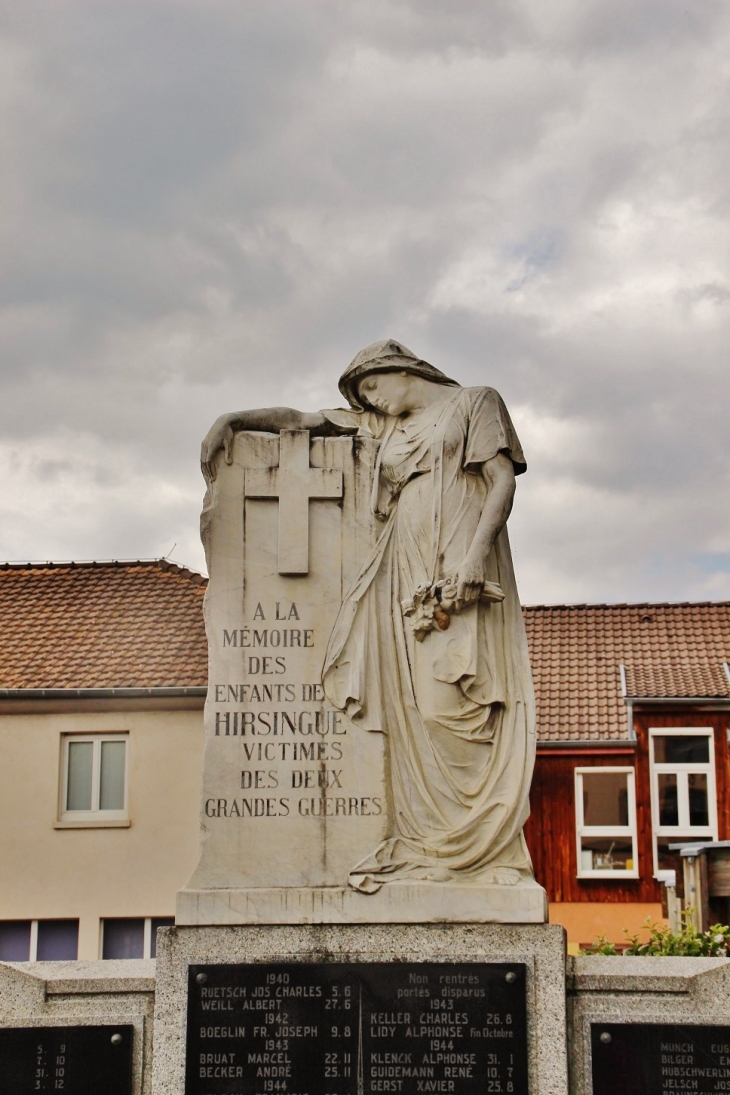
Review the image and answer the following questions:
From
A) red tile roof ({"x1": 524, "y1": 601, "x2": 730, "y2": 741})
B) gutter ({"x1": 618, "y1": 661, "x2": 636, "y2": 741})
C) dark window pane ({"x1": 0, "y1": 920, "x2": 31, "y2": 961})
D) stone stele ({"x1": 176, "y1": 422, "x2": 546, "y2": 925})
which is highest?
red tile roof ({"x1": 524, "y1": 601, "x2": 730, "y2": 741})

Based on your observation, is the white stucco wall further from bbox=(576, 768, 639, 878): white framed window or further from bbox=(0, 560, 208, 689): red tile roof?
bbox=(576, 768, 639, 878): white framed window

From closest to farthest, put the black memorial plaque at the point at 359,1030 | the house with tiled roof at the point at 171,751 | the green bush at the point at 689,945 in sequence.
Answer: the black memorial plaque at the point at 359,1030 → the green bush at the point at 689,945 → the house with tiled roof at the point at 171,751

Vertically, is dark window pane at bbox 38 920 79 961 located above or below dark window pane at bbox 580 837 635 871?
below

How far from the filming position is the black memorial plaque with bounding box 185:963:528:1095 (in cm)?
629

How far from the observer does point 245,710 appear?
703 cm

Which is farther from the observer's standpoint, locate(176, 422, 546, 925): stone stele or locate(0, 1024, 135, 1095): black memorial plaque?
locate(176, 422, 546, 925): stone stele

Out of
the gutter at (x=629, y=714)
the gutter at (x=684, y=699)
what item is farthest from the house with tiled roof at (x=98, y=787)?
the gutter at (x=684, y=699)

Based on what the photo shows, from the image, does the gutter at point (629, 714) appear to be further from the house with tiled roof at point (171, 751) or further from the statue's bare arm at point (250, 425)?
the statue's bare arm at point (250, 425)

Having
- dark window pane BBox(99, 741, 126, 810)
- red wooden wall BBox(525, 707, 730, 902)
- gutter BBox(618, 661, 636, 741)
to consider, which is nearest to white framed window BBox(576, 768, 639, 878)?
red wooden wall BBox(525, 707, 730, 902)

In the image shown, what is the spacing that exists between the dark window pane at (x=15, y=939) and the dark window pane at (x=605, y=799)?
10.5 m

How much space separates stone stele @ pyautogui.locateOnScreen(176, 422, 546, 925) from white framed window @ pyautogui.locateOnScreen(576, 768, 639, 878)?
17.5m

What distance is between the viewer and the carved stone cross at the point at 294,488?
7188mm

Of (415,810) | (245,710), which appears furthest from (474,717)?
(245,710)

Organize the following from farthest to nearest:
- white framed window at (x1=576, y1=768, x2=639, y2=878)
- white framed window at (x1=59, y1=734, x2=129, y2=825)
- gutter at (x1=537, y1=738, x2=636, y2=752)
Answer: white framed window at (x1=576, y1=768, x2=639, y2=878) < gutter at (x1=537, y1=738, x2=636, y2=752) < white framed window at (x1=59, y1=734, x2=129, y2=825)
